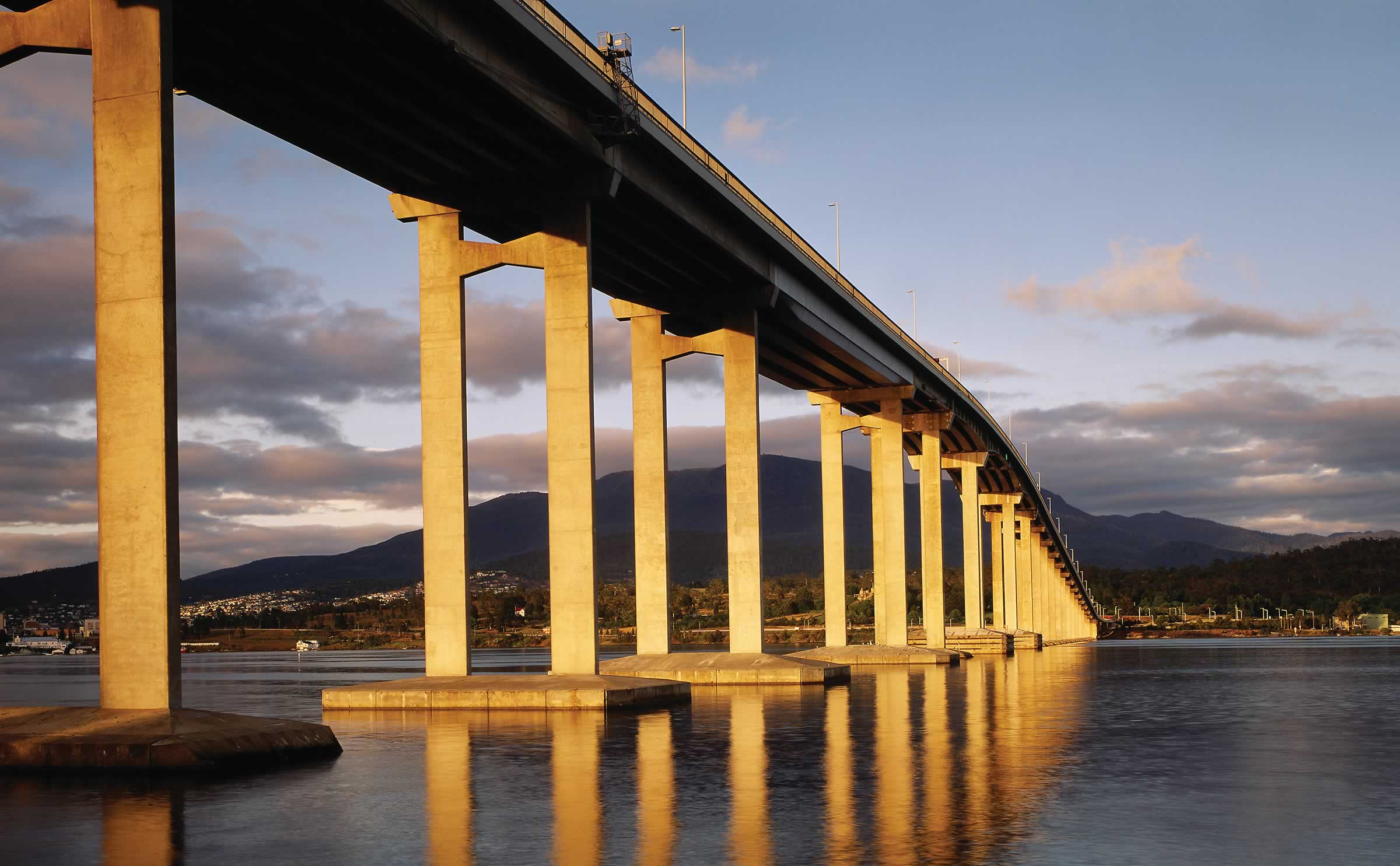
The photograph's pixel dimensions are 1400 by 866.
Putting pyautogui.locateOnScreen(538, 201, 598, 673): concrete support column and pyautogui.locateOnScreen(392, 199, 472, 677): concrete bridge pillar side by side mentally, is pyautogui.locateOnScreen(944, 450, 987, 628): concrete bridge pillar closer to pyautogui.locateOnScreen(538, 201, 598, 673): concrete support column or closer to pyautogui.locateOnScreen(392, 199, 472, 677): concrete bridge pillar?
pyautogui.locateOnScreen(538, 201, 598, 673): concrete support column

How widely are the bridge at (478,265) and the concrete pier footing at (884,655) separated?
14 cm

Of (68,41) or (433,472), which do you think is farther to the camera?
(433,472)

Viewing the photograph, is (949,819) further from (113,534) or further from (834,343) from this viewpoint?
(834,343)

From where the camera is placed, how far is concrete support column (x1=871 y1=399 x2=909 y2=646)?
82.2m

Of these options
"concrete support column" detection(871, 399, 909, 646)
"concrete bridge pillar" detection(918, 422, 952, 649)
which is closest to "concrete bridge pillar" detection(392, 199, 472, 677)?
A: "concrete support column" detection(871, 399, 909, 646)

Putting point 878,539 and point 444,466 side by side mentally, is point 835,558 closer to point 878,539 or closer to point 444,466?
point 878,539

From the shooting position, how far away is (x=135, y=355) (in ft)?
78.9

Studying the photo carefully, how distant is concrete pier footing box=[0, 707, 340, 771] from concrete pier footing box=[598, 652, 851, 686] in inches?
1056

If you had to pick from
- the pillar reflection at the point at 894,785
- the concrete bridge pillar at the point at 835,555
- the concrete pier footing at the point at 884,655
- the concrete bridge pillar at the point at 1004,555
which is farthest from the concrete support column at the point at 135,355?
the concrete bridge pillar at the point at 1004,555

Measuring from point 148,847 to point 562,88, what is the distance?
90.6ft

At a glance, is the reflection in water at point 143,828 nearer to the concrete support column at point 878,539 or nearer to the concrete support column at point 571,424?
the concrete support column at point 571,424

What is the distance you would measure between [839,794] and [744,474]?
132 ft

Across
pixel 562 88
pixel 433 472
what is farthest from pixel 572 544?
pixel 562 88

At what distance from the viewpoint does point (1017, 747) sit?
24188 millimetres
